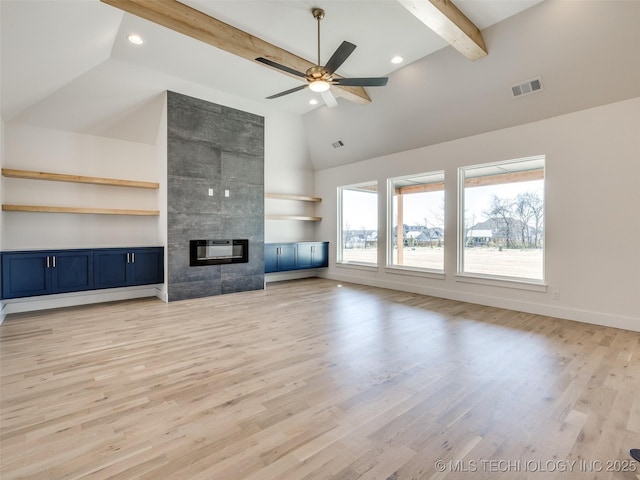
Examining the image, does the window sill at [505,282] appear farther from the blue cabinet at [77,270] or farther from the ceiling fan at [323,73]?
the blue cabinet at [77,270]

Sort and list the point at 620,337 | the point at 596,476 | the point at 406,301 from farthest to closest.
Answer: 1. the point at 406,301
2. the point at 620,337
3. the point at 596,476

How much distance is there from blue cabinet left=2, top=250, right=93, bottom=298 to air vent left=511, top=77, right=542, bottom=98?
7.01 meters

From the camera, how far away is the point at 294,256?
7.75 metres

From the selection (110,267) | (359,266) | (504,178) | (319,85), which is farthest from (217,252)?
(504,178)

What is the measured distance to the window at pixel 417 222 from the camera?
6.32 meters

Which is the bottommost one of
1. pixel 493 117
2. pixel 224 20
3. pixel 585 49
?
pixel 493 117

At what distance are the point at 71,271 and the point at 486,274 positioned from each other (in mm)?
6846

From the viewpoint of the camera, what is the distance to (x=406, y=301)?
5688 mm

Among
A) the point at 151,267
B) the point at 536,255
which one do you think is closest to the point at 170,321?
the point at 151,267

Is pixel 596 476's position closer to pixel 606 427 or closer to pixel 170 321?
pixel 606 427

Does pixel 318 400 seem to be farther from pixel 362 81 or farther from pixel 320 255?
pixel 320 255

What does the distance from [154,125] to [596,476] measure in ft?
23.0

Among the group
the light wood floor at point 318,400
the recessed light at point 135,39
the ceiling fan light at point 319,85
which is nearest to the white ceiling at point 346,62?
the recessed light at point 135,39

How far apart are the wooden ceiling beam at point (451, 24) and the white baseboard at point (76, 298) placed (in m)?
5.68
